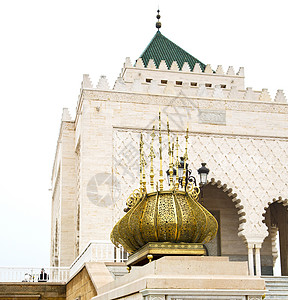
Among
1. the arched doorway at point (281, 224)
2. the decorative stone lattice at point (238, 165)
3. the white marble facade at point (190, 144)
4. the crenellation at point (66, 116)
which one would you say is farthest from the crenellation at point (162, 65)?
the arched doorway at point (281, 224)

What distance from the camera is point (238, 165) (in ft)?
41.2

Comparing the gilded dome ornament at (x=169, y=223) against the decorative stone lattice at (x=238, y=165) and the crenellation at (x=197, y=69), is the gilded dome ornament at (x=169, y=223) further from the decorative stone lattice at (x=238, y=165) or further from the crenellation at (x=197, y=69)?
the crenellation at (x=197, y=69)

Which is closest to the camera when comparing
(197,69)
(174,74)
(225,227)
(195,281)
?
(195,281)

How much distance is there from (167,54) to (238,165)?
5.22 meters

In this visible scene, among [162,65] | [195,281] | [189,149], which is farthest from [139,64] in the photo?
[195,281]

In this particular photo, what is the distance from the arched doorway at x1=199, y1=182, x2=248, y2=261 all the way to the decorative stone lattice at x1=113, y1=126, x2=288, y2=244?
4.97 ft

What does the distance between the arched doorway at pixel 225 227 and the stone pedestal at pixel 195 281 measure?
1072 cm

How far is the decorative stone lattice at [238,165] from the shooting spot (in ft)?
39.7

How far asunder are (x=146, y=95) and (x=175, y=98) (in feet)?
2.26

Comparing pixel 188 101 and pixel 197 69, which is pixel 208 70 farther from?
pixel 188 101

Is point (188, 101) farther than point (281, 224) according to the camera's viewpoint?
No

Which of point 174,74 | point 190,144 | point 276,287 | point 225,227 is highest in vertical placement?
point 174,74

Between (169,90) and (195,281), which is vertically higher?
(169,90)

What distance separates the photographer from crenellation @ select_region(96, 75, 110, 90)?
Result: 12484 millimetres
